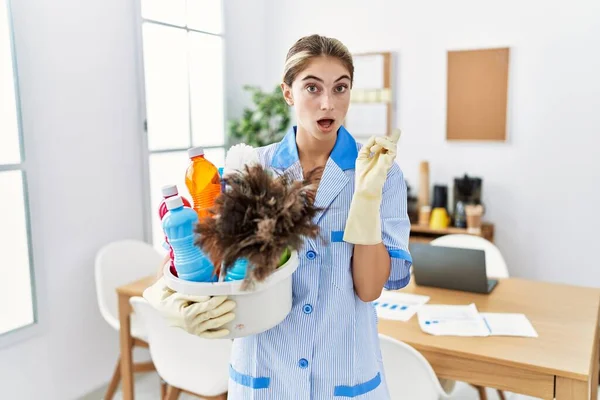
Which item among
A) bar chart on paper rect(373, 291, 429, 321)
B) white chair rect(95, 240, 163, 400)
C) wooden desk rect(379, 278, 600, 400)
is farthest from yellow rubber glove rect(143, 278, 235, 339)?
white chair rect(95, 240, 163, 400)

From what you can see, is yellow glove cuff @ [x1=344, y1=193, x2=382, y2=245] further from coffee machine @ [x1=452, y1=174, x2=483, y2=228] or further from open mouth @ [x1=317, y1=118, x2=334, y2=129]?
coffee machine @ [x1=452, y1=174, x2=483, y2=228]

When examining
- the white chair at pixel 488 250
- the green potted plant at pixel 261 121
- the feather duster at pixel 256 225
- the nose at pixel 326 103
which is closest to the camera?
the feather duster at pixel 256 225

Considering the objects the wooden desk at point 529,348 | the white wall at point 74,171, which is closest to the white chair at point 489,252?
the wooden desk at point 529,348

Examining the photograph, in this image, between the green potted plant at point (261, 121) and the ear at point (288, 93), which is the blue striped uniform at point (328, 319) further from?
the green potted plant at point (261, 121)

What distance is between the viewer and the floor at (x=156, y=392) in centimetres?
267

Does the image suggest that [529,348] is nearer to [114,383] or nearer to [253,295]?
[253,295]

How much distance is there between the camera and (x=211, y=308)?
923 millimetres

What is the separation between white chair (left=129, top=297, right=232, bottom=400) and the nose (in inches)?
41.2

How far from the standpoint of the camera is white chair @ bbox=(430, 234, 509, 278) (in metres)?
2.41

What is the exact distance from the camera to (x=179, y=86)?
329 cm

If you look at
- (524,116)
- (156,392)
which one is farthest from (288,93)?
(524,116)

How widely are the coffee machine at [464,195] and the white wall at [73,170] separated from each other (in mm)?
1849

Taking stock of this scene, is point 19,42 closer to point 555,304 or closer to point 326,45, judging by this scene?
point 326,45

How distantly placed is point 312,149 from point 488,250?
1.61m
